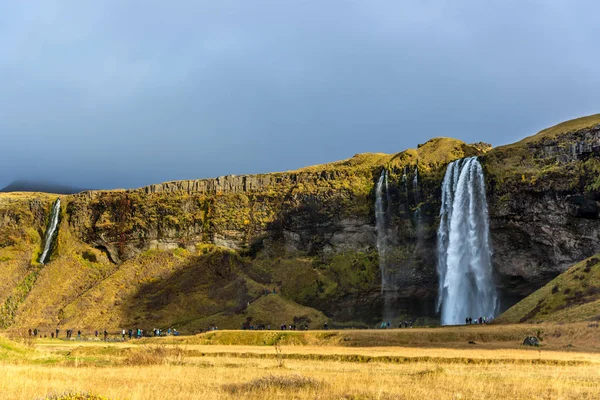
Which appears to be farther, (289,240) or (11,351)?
(289,240)

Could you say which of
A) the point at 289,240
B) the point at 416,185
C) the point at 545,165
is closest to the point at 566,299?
the point at 545,165

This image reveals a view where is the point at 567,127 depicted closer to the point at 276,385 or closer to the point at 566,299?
the point at 566,299

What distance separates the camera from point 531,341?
3888 centimetres

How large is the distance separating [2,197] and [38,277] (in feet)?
115

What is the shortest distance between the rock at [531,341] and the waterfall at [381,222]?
46.9 meters

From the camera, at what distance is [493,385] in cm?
1841

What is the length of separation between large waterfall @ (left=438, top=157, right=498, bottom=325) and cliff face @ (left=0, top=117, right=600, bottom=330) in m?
1.98

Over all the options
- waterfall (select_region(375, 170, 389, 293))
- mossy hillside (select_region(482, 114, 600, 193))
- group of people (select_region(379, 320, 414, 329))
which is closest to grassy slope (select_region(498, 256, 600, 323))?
mossy hillside (select_region(482, 114, 600, 193))

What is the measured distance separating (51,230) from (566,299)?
3911 inches

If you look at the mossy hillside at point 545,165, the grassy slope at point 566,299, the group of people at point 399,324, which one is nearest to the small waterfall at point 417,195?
the mossy hillside at point 545,165

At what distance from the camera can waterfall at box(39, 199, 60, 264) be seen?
110750 mm

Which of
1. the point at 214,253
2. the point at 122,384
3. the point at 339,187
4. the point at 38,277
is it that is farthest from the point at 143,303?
the point at 122,384

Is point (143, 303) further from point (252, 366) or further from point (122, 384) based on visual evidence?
point (122, 384)

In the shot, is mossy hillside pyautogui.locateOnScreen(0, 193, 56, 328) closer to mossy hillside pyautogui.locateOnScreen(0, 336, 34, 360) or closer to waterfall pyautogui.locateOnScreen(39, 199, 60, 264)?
waterfall pyautogui.locateOnScreen(39, 199, 60, 264)
